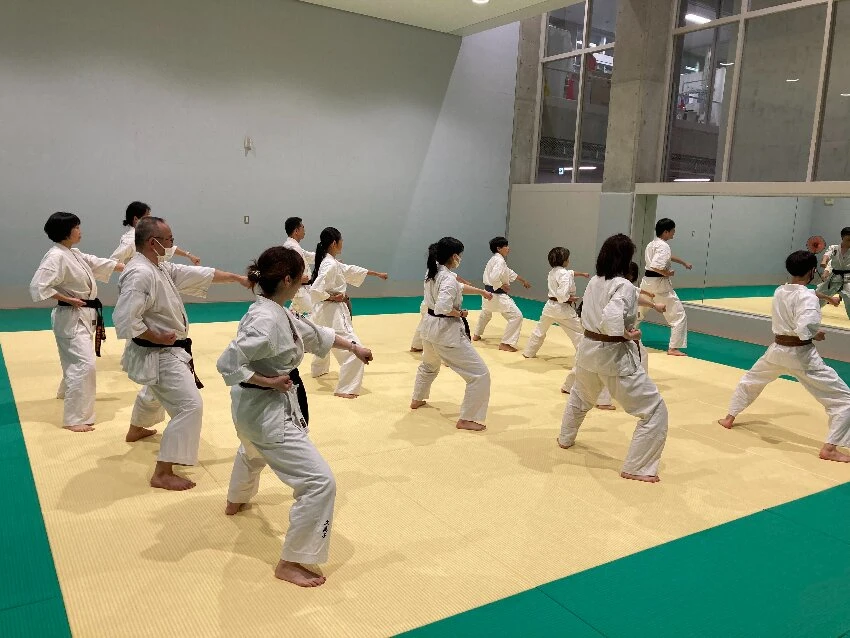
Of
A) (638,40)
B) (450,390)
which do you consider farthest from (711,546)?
(638,40)

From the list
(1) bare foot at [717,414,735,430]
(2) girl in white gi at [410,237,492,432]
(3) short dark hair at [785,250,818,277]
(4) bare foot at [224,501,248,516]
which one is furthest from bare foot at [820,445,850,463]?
(4) bare foot at [224,501,248,516]

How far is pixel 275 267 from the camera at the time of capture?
2.83 meters

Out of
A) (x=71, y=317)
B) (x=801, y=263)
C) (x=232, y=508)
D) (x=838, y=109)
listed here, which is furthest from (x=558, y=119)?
(x=232, y=508)

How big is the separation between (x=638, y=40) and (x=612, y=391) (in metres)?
7.50

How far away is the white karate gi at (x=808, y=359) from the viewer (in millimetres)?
4535

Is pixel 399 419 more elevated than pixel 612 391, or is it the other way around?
pixel 612 391

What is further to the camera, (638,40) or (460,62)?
(460,62)

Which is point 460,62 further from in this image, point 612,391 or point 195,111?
point 612,391

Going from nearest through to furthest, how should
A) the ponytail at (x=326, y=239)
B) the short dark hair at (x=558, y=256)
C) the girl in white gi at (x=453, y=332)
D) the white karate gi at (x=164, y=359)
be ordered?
the white karate gi at (x=164, y=359), the girl in white gi at (x=453, y=332), the ponytail at (x=326, y=239), the short dark hair at (x=558, y=256)

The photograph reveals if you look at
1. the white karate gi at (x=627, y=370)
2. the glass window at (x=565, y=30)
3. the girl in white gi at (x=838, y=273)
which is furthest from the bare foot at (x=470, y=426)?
the glass window at (x=565, y=30)

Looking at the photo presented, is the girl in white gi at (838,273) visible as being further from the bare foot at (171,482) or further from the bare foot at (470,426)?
the bare foot at (171,482)

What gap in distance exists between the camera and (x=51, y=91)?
8.93 m

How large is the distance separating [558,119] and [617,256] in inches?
366

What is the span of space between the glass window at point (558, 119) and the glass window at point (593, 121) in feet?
0.67
